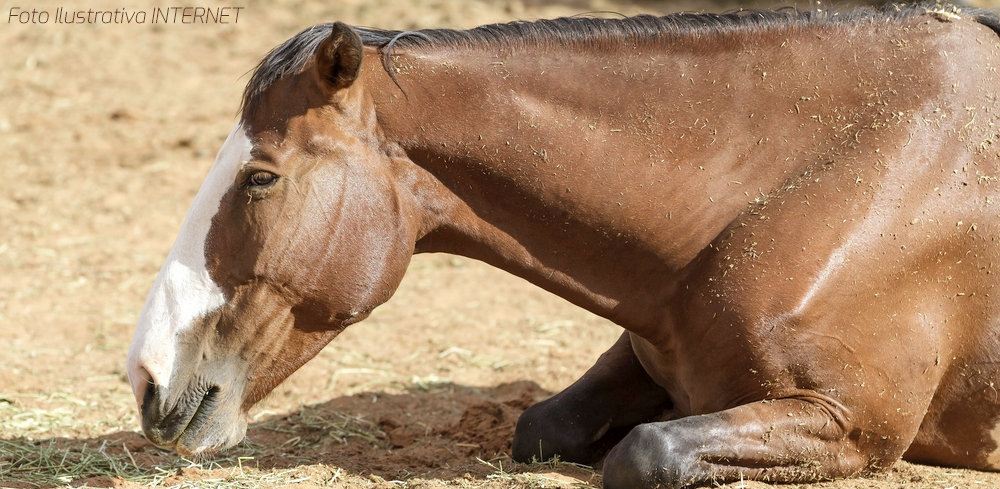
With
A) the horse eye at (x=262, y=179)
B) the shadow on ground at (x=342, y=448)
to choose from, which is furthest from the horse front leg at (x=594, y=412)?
the horse eye at (x=262, y=179)

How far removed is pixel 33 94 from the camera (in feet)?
31.8

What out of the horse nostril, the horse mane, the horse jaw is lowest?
the horse nostril

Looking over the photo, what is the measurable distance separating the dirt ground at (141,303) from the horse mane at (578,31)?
3.87 feet

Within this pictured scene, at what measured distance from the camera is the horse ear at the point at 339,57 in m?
2.96

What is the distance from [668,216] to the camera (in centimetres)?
333

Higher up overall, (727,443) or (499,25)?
(499,25)

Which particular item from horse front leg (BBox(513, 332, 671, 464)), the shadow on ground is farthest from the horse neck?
the shadow on ground

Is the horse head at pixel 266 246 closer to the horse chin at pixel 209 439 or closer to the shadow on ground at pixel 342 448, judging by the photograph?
the horse chin at pixel 209 439

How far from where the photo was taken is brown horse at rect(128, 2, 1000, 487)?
10.3 ft

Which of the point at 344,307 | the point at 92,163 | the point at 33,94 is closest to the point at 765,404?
the point at 344,307

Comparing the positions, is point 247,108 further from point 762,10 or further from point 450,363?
point 450,363

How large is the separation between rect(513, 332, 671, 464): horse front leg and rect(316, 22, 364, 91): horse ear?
1610 millimetres

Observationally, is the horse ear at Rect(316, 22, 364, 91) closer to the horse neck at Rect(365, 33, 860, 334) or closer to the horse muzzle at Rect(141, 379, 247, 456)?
the horse neck at Rect(365, 33, 860, 334)

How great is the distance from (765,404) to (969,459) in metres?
0.96
